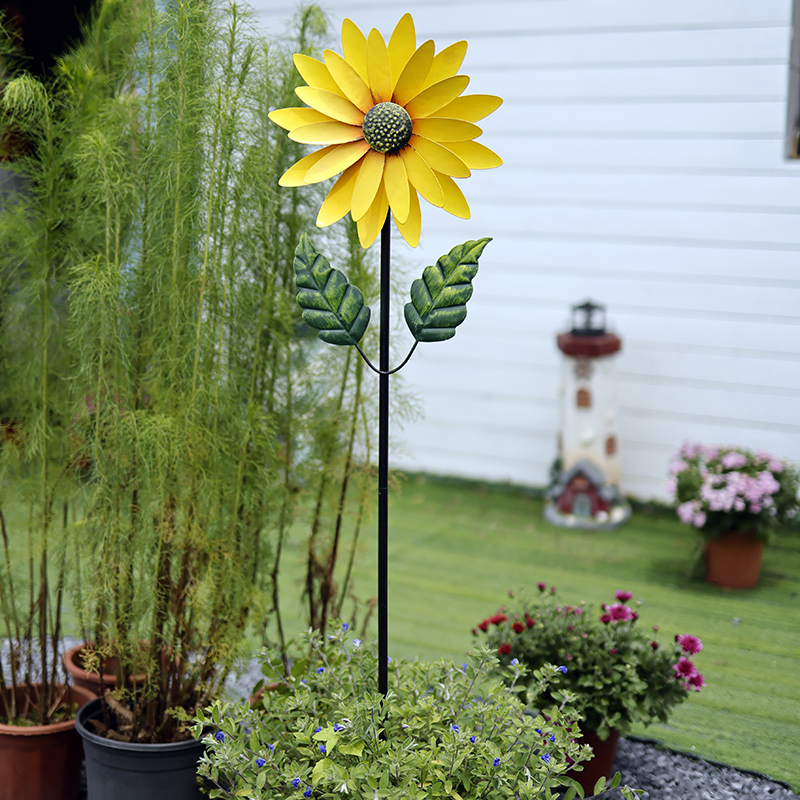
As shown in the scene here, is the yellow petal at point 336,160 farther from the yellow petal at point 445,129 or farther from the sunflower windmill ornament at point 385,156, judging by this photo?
the yellow petal at point 445,129

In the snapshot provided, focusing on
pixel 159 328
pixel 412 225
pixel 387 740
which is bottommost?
pixel 387 740

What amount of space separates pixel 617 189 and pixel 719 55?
75 cm

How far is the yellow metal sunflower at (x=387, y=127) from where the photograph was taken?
59.8 inches

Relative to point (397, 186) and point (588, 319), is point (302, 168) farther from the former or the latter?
point (588, 319)

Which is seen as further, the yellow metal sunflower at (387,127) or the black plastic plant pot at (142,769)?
the black plastic plant pot at (142,769)

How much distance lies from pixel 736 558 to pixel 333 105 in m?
2.75

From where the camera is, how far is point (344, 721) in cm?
164

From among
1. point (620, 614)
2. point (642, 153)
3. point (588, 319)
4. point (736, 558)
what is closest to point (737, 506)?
point (736, 558)

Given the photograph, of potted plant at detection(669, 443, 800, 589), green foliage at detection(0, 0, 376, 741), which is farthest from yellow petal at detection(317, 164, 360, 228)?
potted plant at detection(669, 443, 800, 589)

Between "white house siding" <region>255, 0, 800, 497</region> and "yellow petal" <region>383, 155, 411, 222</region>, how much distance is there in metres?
2.17

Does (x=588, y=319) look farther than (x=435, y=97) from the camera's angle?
Yes

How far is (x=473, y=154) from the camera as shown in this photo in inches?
61.8

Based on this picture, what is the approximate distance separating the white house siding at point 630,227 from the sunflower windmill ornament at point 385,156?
2.14 metres

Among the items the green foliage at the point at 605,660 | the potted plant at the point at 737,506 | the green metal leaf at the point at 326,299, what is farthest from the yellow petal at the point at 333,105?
the potted plant at the point at 737,506
